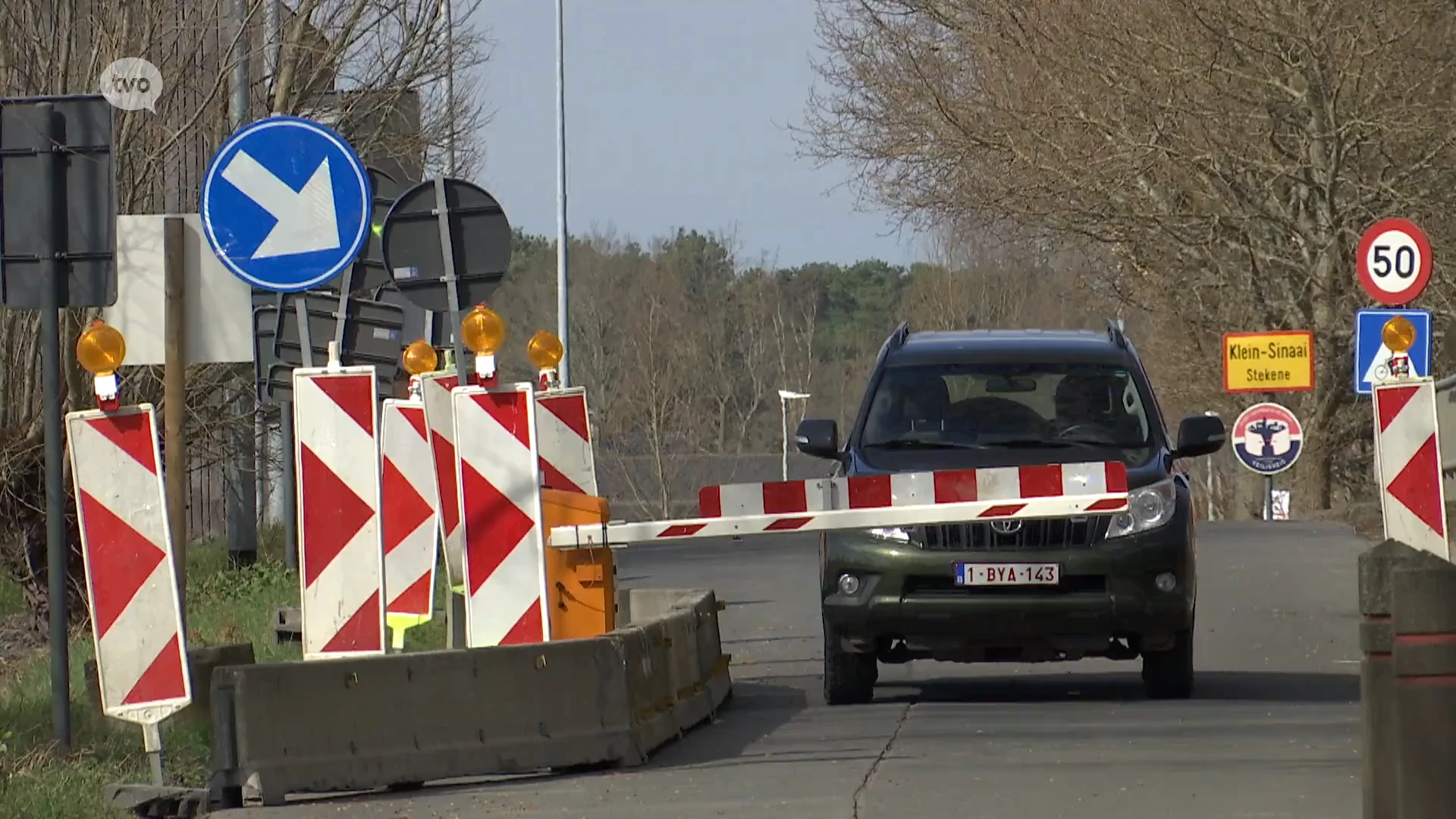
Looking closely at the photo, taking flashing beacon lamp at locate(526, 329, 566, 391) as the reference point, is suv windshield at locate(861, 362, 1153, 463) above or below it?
below

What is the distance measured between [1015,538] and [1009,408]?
1.10 metres

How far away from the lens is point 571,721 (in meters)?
9.22

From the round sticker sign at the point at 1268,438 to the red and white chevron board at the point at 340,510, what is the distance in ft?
77.3

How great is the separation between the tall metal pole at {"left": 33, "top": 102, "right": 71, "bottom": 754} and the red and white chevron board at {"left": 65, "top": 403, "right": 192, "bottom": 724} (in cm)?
70

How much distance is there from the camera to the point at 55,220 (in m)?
9.69

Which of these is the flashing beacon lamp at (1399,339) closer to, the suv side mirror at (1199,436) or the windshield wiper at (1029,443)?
the suv side mirror at (1199,436)

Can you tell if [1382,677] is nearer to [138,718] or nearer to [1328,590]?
[138,718]

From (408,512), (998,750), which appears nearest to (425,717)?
(998,750)

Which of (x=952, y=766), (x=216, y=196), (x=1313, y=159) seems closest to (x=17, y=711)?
(x=216, y=196)

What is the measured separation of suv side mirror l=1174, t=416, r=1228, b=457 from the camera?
459 inches

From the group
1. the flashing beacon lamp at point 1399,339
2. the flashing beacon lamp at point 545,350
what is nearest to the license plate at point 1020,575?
the flashing beacon lamp at point 545,350

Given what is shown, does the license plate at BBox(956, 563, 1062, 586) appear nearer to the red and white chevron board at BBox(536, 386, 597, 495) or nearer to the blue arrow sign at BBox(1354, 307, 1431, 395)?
the red and white chevron board at BBox(536, 386, 597, 495)

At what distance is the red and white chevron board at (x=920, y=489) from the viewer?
414 inches

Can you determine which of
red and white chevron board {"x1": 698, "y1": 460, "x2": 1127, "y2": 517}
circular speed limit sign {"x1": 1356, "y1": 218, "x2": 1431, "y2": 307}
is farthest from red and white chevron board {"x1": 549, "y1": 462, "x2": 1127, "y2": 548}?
circular speed limit sign {"x1": 1356, "y1": 218, "x2": 1431, "y2": 307}
